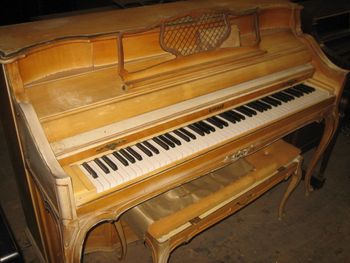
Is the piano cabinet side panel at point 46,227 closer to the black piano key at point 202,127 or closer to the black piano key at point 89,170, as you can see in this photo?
the black piano key at point 89,170

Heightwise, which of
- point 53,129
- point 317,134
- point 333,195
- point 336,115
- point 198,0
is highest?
point 198,0

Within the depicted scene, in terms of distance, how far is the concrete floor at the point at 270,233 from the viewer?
2.70 meters

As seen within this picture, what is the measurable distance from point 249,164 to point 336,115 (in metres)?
0.98

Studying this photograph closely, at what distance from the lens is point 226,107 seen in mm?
2330

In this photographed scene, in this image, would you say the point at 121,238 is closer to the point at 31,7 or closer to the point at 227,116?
the point at 227,116

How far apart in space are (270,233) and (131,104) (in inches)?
71.3

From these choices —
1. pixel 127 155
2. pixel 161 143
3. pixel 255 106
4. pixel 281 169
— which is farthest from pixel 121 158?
pixel 281 169

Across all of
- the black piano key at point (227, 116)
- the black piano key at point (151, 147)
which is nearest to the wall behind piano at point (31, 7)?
the black piano key at point (227, 116)

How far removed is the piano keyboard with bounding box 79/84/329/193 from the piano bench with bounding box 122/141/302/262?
357 millimetres

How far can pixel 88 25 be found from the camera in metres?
2.09

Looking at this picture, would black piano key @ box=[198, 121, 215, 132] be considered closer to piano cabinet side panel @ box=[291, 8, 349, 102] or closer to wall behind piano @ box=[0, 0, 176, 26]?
piano cabinet side panel @ box=[291, 8, 349, 102]

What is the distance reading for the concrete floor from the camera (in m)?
2.70

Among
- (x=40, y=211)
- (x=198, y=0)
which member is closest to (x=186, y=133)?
(x=40, y=211)

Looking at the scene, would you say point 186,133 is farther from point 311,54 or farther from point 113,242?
point 311,54
